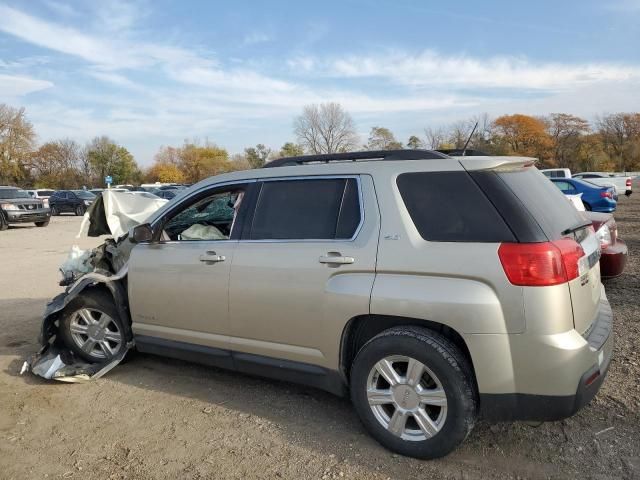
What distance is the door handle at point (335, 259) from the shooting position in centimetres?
320

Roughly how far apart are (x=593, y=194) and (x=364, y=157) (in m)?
17.9

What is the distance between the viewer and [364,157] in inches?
141

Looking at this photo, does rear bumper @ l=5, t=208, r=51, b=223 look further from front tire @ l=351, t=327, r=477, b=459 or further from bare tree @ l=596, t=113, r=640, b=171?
bare tree @ l=596, t=113, r=640, b=171

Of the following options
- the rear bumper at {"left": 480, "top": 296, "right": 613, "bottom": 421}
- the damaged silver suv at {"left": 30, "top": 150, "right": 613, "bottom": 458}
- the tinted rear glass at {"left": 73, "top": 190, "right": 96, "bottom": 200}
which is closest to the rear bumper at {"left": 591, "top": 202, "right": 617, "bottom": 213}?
the damaged silver suv at {"left": 30, "top": 150, "right": 613, "bottom": 458}

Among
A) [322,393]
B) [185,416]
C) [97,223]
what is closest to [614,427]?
[322,393]

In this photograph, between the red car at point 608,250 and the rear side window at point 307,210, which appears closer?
the rear side window at point 307,210

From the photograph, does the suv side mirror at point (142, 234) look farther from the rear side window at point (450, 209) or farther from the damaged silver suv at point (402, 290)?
the rear side window at point (450, 209)

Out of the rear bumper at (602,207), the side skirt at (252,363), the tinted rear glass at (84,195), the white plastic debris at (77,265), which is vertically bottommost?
the rear bumper at (602,207)

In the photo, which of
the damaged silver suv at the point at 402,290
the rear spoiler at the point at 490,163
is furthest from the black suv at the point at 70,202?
the rear spoiler at the point at 490,163

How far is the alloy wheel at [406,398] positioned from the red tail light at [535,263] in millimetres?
736

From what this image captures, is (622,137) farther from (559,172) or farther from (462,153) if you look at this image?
(462,153)

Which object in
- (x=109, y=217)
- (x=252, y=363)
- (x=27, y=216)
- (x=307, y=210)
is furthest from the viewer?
(x=27, y=216)

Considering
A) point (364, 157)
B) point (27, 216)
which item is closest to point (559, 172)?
point (27, 216)

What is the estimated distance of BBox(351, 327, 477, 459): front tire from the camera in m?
2.85
